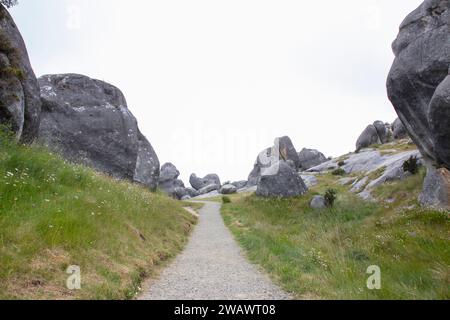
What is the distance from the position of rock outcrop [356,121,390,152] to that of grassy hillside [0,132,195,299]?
6080 cm

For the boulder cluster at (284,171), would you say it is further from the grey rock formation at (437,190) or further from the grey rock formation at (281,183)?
the grey rock formation at (437,190)

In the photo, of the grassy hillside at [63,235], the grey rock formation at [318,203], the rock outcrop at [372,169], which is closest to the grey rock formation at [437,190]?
the rock outcrop at [372,169]

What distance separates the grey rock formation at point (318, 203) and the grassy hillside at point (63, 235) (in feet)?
51.7

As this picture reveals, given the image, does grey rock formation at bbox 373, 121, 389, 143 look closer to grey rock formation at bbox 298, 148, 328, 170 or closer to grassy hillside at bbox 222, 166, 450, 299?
Answer: grey rock formation at bbox 298, 148, 328, 170

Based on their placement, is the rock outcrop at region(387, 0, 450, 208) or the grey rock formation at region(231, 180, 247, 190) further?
the grey rock formation at region(231, 180, 247, 190)

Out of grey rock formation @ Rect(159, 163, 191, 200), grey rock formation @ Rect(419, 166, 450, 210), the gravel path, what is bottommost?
the gravel path

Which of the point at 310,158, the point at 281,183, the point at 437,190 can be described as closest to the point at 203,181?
the point at 310,158

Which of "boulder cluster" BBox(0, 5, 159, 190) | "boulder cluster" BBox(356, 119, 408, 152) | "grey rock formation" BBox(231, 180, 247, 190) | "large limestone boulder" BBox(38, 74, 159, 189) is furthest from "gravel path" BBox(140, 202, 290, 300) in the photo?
"grey rock formation" BBox(231, 180, 247, 190)

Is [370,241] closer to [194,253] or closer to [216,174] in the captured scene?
[194,253]

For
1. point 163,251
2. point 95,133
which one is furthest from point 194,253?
point 95,133

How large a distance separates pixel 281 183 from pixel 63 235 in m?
26.9

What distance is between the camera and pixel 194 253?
13.6 meters

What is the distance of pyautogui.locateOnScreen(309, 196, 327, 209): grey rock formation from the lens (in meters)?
26.1

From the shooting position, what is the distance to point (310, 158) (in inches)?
3081
